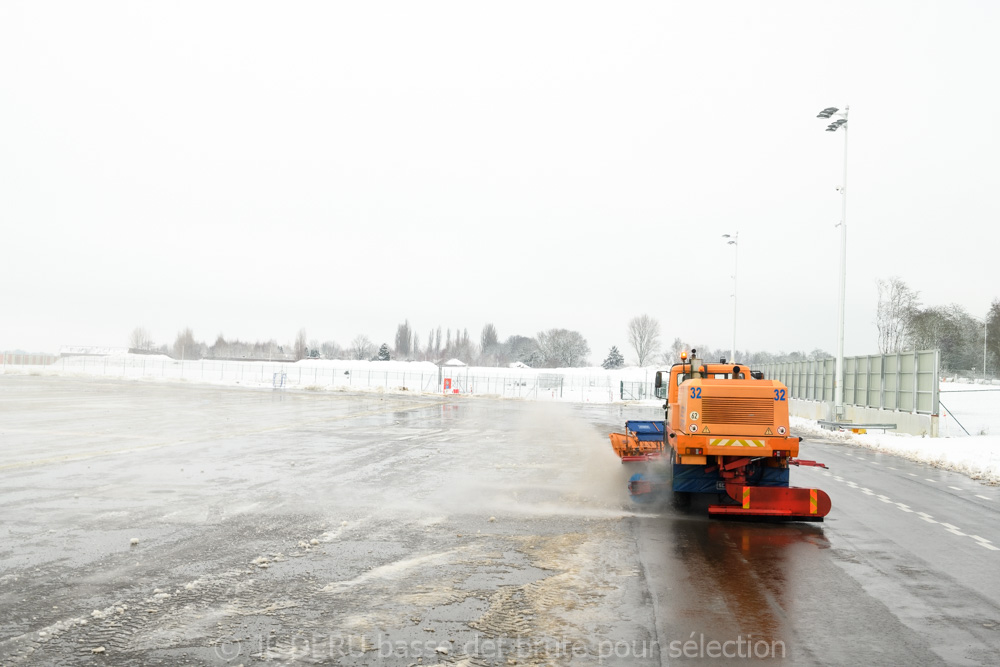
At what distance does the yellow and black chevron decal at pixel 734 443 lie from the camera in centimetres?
1057

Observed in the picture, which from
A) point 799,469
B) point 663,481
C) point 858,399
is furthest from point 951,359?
point 663,481

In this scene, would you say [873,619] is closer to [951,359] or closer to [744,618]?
[744,618]

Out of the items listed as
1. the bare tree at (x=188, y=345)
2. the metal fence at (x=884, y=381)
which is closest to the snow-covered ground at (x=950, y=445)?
the metal fence at (x=884, y=381)

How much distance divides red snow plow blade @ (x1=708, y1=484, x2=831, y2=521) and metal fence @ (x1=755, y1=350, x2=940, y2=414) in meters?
20.3

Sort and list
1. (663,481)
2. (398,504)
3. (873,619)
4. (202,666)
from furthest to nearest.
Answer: (663,481), (398,504), (873,619), (202,666)

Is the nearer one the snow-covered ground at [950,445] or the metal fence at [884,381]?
the snow-covered ground at [950,445]

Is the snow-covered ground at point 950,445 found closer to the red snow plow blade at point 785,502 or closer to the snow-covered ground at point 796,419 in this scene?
the snow-covered ground at point 796,419

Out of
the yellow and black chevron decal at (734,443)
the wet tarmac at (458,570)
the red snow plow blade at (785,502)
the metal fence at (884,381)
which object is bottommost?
the wet tarmac at (458,570)

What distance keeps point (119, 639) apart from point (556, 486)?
30.2ft

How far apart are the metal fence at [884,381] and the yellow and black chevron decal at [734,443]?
20.6m

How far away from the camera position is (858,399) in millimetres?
35562

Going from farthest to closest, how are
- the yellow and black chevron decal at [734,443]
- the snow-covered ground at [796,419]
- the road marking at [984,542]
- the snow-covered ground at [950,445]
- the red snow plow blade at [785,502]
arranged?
the snow-covered ground at [796,419]
the snow-covered ground at [950,445]
the yellow and black chevron decal at [734,443]
the red snow plow blade at [785,502]
the road marking at [984,542]

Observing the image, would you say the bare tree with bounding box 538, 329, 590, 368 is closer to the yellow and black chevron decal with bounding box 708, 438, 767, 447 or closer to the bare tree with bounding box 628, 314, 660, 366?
the bare tree with bounding box 628, 314, 660, 366

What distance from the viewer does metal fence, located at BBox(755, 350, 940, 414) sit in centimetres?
2784
